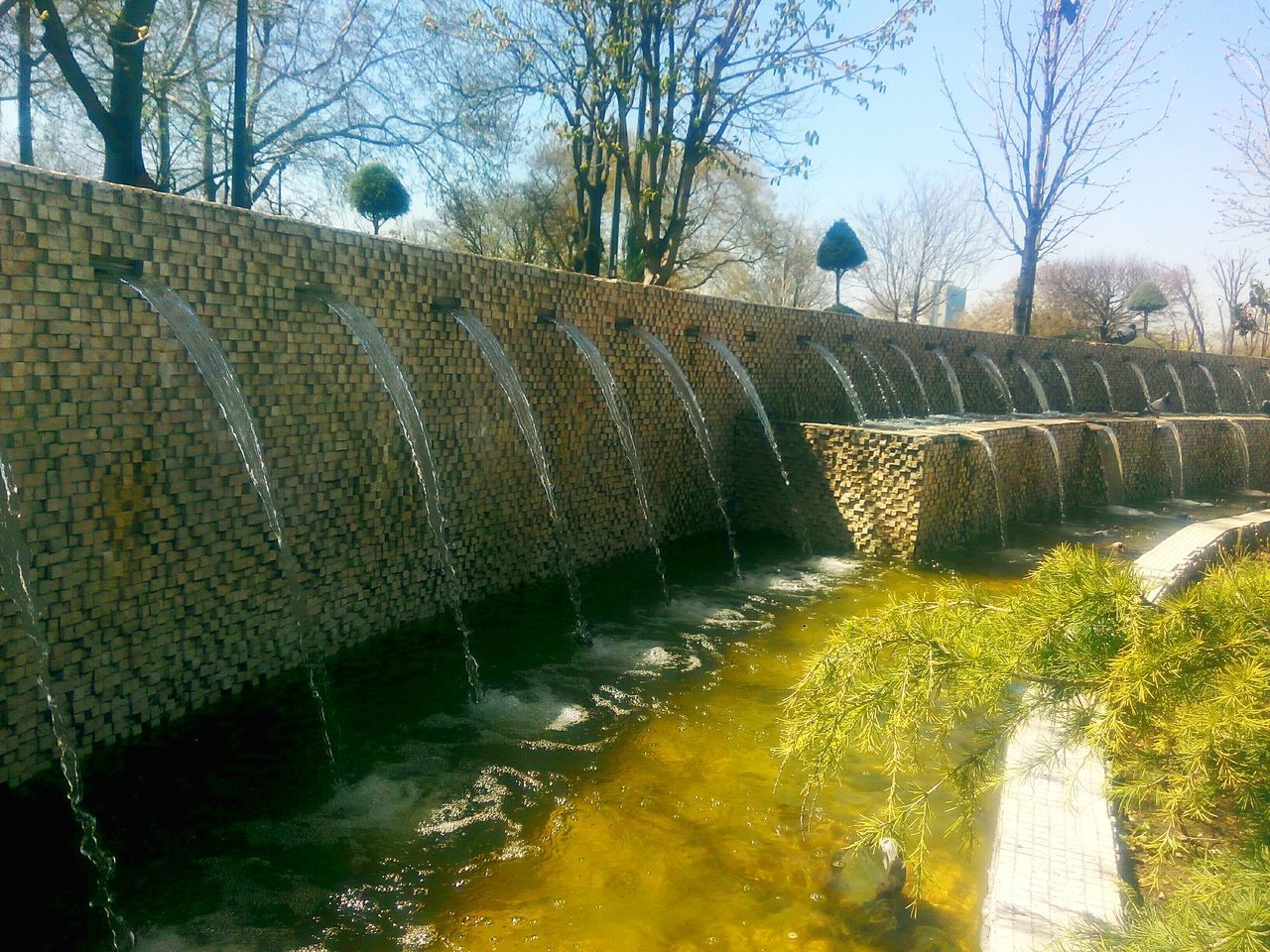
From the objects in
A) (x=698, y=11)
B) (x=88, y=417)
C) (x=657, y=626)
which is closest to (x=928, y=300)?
(x=698, y=11)

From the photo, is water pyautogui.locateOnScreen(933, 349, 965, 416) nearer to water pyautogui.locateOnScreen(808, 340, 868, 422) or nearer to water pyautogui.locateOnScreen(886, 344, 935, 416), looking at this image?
water pyautogui.locateOnScreen(886, 344, 935, 416)

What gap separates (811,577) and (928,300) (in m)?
33.0

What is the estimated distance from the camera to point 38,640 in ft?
12.2

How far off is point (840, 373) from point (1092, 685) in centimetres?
957

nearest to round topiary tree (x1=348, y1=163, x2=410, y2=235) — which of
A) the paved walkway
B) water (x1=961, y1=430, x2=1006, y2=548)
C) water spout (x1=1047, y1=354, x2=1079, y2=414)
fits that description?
water (x1=961, y1=430, x2=1006, y2=548)

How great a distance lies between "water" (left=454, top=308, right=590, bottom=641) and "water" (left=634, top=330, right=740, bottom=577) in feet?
6.26

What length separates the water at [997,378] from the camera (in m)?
15.5

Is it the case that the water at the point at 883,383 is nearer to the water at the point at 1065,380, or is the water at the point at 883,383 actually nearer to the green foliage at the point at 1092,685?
the water at the point at 1065,380

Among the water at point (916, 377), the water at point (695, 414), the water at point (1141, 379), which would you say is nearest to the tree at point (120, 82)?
the water at point (695, 414)

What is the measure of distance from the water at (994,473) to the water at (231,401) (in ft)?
24.3

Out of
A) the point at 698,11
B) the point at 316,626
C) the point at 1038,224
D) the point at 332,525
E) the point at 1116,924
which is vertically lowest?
the point at 1116,924

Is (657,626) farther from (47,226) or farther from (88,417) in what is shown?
(47,226)

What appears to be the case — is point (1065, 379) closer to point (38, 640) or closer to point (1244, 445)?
point (1244, 445)

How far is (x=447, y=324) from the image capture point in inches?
256
